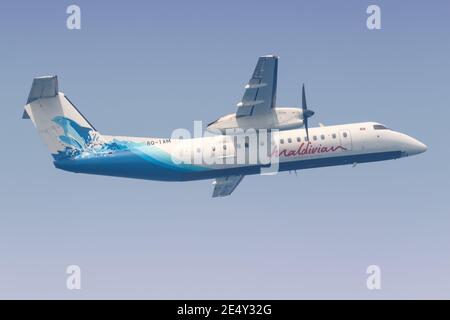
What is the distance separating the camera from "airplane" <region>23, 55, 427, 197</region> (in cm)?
4322

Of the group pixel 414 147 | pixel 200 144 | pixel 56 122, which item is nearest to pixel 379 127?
pixel 414 147

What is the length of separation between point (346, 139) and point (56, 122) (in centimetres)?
1410

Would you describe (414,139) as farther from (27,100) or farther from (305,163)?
(27,100)

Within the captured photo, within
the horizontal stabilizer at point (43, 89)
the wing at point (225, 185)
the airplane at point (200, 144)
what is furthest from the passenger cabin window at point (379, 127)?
the horizontal stabilizer at point (43, 89)

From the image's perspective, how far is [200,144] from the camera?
44.3 meters

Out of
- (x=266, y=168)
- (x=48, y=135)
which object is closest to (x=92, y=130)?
(x=48, y=135)

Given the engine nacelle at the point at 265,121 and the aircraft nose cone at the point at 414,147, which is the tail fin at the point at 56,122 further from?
the aircraft nose cone at the point at 414,147

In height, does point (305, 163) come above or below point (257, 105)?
below

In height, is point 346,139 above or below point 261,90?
below

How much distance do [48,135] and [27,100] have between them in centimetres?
191

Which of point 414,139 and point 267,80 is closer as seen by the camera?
point 267,80

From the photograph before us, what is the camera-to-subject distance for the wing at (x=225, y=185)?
4738 centimetres

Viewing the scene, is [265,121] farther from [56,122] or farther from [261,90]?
[56,122]

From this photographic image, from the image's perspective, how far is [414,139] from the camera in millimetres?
47125
